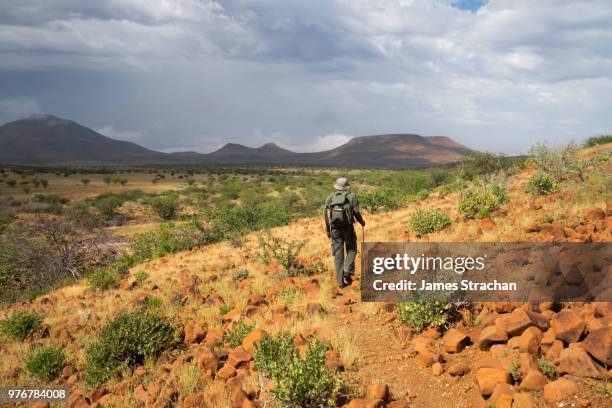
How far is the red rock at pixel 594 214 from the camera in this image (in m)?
7.36

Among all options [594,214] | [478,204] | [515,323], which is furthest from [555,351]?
[478,204]

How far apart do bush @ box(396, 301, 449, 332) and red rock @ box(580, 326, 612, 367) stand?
1589 millimetres

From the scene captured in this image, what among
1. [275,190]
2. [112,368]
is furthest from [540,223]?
[275,190]

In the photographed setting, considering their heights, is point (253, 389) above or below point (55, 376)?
above

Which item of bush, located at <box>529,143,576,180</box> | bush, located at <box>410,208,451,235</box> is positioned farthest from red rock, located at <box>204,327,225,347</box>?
bush, located at <box>529,143,576,180</box>

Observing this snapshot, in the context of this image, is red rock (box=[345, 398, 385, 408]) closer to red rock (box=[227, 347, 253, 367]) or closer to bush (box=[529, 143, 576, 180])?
red rock (box=[227, 347, 253, 367])

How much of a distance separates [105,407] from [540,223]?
7.67 m

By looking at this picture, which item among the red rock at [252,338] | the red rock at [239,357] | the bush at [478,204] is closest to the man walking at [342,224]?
the red rock at [252,338]

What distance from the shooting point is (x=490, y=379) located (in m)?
3.75

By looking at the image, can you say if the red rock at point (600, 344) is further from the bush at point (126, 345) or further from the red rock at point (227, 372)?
the bush at point (126, 345)

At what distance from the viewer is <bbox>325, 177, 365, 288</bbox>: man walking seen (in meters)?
7.13

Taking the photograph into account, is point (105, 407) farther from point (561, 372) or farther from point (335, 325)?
point (561, 372)

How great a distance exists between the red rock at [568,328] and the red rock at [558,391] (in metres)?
0.64

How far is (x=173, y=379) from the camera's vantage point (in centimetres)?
500
